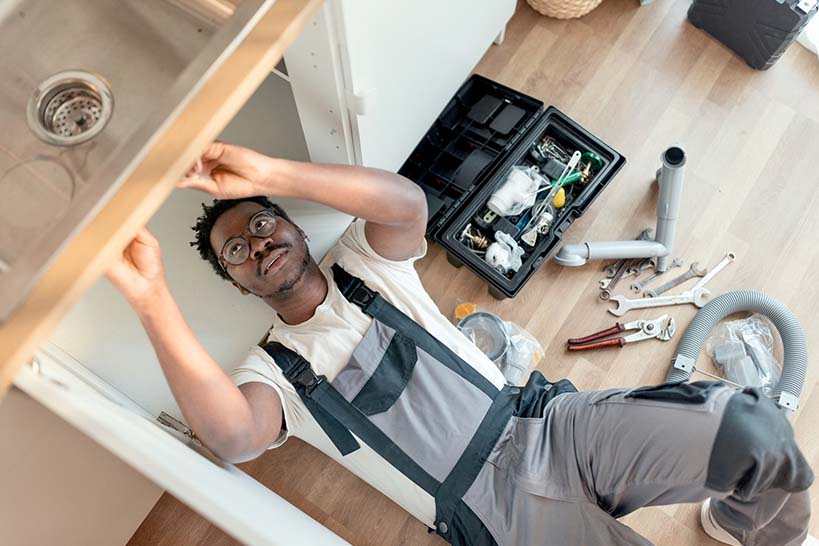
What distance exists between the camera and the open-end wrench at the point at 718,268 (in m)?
1.67

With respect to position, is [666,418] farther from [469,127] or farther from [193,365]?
[469,127]

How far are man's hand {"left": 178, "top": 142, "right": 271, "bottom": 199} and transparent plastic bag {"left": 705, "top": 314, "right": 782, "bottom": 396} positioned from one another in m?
1.15

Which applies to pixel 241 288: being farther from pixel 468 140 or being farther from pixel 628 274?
pixel 628 274

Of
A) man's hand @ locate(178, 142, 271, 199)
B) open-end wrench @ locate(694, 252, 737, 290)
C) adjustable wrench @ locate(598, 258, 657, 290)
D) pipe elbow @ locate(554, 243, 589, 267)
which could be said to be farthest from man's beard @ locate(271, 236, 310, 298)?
open-end wrench @ locate(694, 252, 737, 290)

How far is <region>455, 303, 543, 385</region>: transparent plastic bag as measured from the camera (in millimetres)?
1572

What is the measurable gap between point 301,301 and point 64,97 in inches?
20.0

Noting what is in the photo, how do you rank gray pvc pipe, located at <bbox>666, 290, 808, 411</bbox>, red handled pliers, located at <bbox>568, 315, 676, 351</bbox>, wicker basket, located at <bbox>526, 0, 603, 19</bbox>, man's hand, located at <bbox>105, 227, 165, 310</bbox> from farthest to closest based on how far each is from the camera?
1. wicker basket, located at <bbox>526, 0, 603, 19</bbox>
2. red handled pliers, located at <bbox>568, 315, 676, 351</bbox>
3. gray pvc pipe, located at <bbox>666, 290, 808, 411</bbox>
4. man's hand, located at <bbox>105, 227, 165, 310</bbox>

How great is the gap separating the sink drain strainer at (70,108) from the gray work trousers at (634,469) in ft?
2.85

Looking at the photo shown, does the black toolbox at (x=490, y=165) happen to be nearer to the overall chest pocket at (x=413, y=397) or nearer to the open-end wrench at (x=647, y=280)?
the open-end wrench at (x=647, y=280)

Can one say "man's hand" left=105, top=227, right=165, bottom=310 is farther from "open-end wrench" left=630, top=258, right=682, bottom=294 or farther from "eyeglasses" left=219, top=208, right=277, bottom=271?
"open-end wrench" left=630, top=258, right=682, bottom=294

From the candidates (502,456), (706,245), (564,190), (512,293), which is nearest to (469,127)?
(564,190)

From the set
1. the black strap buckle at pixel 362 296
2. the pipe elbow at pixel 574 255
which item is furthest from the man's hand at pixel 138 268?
the pipe elbow at pixel 574 255

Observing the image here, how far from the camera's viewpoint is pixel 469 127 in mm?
1674

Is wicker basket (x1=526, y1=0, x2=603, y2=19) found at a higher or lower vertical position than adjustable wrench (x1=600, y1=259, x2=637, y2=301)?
higher
